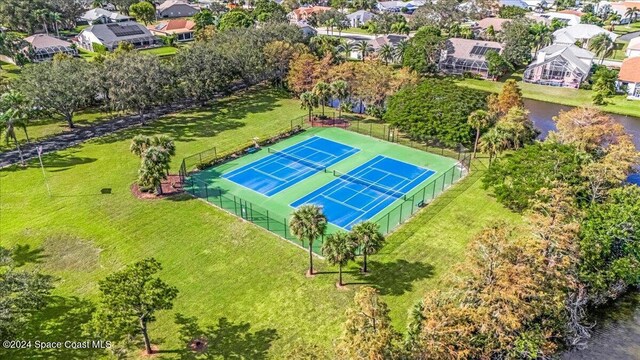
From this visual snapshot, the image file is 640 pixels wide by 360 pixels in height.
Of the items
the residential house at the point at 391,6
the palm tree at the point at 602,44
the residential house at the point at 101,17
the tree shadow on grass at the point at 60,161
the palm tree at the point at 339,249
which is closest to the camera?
the palm tree at the point at 339,249

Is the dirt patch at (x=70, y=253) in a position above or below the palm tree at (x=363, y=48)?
below

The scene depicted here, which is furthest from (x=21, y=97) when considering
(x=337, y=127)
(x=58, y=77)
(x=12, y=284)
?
(x=337, y=127)

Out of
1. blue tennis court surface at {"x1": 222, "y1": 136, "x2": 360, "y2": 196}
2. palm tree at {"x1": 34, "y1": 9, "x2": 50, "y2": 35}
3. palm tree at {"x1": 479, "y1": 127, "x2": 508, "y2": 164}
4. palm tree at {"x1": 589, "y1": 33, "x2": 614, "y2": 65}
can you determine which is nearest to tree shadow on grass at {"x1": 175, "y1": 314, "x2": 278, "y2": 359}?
blue tennis court surface at {"x1": 222, "y1": 136, "x2": 360, "y2": 196}

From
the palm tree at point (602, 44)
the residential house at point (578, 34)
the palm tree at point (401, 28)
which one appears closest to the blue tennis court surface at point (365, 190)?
the palm tree at point (602, 44)

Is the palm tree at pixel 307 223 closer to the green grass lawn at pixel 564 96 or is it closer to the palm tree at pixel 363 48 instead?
the green grass lawn at pixel 564 96

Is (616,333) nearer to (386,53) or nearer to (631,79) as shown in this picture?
(631,79)

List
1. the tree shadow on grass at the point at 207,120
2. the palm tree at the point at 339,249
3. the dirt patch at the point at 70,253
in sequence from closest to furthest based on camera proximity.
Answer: the palm tree at the point at 339,249 → the dirt patch at the point at 70,253 → the tree shadow on grass at the point at 207,120

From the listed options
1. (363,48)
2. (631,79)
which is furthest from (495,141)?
(363,48)

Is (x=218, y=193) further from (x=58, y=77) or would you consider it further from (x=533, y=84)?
(x=533, y=84)
